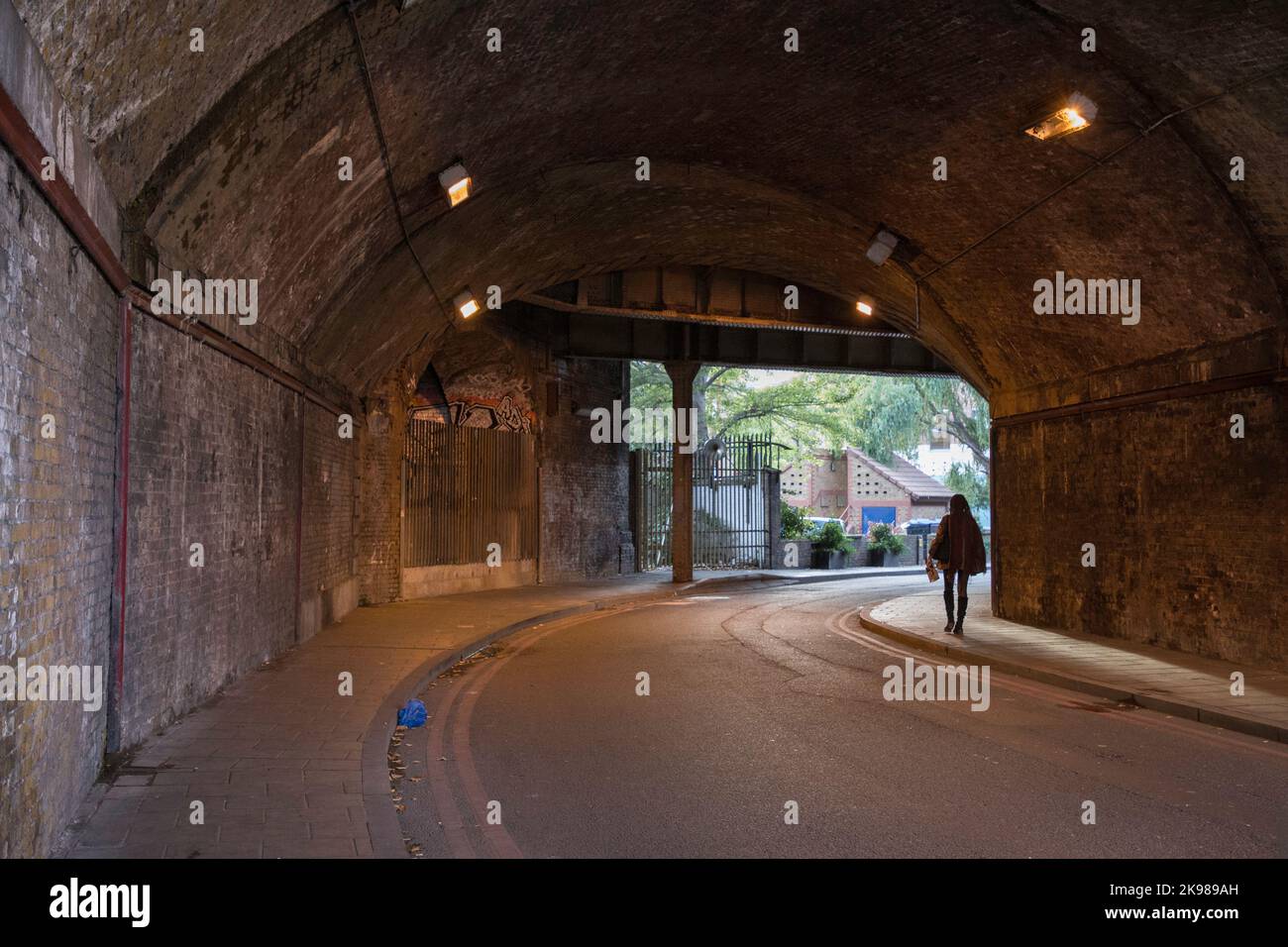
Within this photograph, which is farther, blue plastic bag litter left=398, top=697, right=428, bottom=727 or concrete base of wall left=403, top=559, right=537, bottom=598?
concrete base of wall left=403, top=559, right=537, bottom=598

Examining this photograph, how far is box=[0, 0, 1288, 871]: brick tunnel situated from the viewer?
5266 mm

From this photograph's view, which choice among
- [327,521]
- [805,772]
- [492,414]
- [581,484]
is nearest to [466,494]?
[492,414]

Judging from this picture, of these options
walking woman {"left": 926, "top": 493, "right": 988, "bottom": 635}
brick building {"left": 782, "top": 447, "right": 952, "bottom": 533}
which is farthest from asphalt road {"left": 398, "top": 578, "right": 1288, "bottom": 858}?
brick building {"left": 782, "top": 447, "right": 952, "bottom": 533}

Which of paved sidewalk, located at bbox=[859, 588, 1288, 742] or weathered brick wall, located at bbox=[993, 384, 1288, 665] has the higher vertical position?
weathered brick wall, located at bbox=[993, 384, 1288, 665]

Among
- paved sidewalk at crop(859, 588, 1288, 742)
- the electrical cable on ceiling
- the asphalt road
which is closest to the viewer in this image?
the asphalt road

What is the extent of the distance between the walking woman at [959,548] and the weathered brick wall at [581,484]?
36.1ft

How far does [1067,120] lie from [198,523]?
8.25 m

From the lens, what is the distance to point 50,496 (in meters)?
4.89

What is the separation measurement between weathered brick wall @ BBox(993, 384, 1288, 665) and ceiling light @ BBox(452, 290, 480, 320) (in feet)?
27.7

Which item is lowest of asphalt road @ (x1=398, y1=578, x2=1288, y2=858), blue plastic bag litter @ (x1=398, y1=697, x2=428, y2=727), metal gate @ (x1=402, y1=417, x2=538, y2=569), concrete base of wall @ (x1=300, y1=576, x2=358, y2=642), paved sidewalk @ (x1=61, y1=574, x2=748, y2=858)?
asphalt road @ (x1=398, y1=578, x2=1288, y2=858)

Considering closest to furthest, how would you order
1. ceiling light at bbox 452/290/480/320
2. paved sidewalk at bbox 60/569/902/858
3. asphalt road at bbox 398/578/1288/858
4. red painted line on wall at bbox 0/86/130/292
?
1. red painted line on wall at bbox 0/86/130/292
2. paved sidewalk at bbox 60/569/902/858
3. asphalt road at bbox 398/578/1288/858
4. ceiling light at bbox 452/290/480/320

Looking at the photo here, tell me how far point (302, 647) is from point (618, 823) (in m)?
7.30

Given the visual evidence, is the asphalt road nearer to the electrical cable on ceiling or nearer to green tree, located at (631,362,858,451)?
the electrical cable on ceiling

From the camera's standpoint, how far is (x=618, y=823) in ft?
18.0
